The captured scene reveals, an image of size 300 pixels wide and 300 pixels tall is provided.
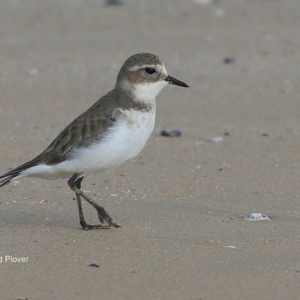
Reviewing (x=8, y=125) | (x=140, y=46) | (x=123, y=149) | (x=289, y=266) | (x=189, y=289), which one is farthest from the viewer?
(x=140, y=46)

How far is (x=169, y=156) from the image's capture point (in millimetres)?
8258

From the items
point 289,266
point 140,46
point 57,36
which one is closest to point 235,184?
point 289,266

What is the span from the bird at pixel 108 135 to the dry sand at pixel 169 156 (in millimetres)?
426

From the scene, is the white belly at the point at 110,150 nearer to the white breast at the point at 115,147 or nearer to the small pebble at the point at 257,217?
the white breast at the point at 115,147

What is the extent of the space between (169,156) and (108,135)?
2275 mm

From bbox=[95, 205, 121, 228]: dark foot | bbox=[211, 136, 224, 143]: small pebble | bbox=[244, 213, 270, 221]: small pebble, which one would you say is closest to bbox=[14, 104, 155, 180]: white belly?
bbox=[95, 205, 121, 228]: dark foot

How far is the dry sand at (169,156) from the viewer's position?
17.3 feet

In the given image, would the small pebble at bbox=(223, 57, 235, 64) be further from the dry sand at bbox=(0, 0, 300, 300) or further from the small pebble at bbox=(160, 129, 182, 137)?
the small pebble at bbox=(160, 129, 182, 137)

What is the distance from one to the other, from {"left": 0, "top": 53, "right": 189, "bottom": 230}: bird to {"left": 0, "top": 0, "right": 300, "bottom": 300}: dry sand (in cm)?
43

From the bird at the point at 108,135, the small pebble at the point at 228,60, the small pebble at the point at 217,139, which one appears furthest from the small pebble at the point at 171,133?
the small pebble at the point at 228,60

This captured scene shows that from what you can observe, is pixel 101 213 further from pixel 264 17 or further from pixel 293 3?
pixel 293 3

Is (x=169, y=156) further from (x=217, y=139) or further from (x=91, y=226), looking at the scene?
(x=91, y=226)

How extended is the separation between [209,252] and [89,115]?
1.43 metres

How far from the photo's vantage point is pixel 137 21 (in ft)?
47.1
